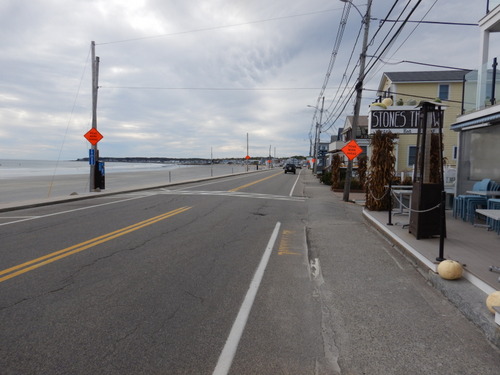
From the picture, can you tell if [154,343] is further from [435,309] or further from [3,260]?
[3,260]

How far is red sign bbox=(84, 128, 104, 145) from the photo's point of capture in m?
18.5

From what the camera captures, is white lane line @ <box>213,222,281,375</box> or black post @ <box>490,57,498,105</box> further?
black post @ <box>490,57,498,105</box>

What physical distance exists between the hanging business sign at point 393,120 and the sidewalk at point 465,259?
14.1 ft

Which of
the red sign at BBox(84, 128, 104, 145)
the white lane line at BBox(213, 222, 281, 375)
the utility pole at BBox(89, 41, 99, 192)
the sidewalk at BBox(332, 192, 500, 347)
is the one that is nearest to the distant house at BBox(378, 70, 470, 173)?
the sidewalk at BBox(332, 192, 500, 347)

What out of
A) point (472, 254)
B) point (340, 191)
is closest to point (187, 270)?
point (472, 254)

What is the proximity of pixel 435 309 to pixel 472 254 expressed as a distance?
2427 mm

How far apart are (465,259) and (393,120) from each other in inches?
316

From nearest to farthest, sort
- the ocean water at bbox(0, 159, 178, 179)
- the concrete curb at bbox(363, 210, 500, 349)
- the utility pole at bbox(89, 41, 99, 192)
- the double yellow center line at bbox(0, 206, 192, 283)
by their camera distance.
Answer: the concrete curb at bbox(363, 210, 500, 349) → the double yellow center line at bbox(0, 206, 192, 283) → the utility pole at bbox(89, 41, 99, 192) → the ocean water at bbox(0, 159, 178, 179)

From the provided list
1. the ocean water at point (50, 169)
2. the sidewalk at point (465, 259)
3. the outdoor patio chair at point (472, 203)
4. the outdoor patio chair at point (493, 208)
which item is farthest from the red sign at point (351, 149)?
the ocean water at point (50, 169)

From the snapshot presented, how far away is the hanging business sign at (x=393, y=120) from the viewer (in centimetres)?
1255

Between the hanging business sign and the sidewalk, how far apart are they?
14.1 ft

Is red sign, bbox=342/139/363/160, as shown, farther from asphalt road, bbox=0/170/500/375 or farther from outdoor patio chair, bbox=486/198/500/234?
asphalt road, bbox=0/170/500/375

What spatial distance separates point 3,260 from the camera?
5.85 meters

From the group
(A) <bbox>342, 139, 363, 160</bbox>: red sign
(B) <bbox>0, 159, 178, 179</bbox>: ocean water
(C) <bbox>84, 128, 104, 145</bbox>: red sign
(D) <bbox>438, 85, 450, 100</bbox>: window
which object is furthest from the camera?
(B) <bbox>0, 159, 178, 179</bbox>: ocean water
